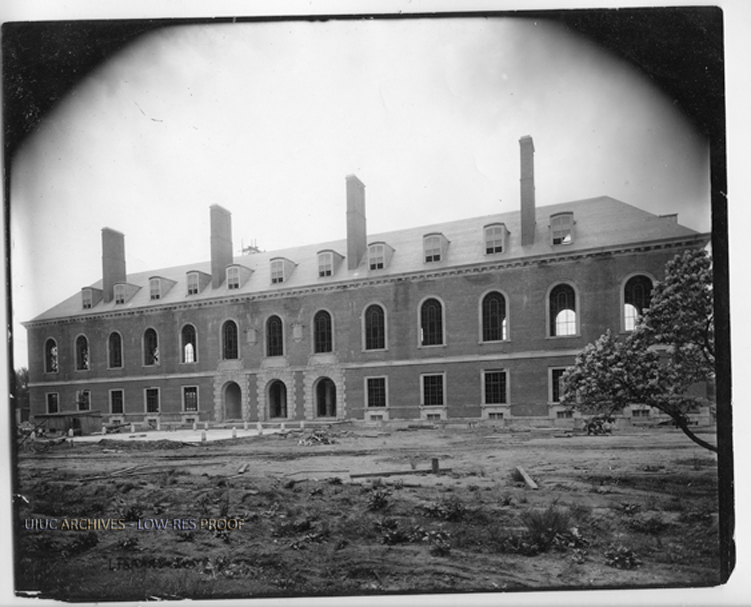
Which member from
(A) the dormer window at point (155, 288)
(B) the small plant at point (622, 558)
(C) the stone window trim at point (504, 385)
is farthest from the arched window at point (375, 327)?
(B) the small plant at point (622, 558)

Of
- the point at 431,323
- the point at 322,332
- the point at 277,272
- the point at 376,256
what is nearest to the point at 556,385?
the point at 431,323

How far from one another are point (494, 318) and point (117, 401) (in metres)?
6.74

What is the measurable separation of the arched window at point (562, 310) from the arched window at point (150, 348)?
22.5 feet

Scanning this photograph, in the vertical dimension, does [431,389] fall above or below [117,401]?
above

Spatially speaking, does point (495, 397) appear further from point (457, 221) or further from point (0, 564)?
point (0, 564)

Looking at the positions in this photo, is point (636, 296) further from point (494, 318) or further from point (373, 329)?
point (373, 329)

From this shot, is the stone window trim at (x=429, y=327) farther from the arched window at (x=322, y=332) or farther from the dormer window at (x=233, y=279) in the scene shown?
the dormer window at (x=233, y=279)

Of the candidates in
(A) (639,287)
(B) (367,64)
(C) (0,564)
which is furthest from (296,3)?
(C) (0,564)

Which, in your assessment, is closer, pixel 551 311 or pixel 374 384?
pixel 551 311

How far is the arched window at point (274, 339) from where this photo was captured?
757 centimetres

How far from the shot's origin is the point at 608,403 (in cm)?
633

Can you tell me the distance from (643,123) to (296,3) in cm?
494

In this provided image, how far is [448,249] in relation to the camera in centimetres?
734

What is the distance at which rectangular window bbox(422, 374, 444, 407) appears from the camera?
23.7ft
